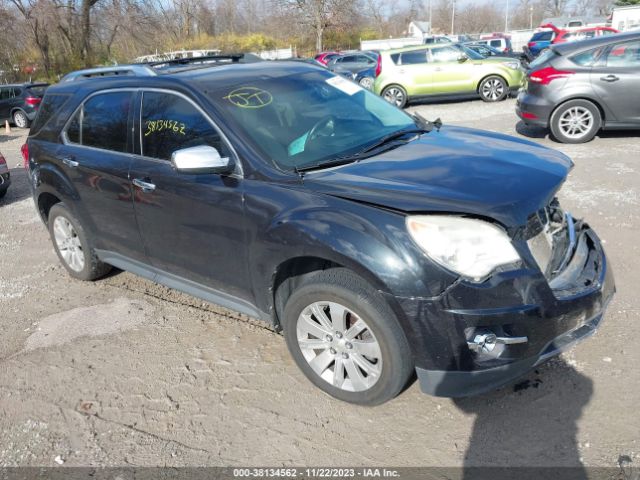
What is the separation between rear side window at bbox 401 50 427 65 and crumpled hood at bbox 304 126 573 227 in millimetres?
12265

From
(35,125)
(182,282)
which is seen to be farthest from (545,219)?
(35,125)

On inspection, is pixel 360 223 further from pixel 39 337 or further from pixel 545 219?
pixel 39 337

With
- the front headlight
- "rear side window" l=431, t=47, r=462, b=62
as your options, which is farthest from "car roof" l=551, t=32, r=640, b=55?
the front headlight

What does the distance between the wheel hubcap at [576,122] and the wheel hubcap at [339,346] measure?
7307 millimetres

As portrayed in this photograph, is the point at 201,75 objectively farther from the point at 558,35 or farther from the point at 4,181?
the point at 558,35

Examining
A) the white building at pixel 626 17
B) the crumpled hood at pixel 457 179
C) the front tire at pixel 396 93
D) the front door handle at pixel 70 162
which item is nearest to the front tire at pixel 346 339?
the crumpled hood at pixel 457 179

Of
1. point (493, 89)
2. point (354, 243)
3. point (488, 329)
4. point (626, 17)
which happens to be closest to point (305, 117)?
point (354, 243)

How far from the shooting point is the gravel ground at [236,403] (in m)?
2.80

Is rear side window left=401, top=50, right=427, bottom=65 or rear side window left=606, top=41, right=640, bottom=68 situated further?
rear side window left=401, top=50, right=427, bottom=65

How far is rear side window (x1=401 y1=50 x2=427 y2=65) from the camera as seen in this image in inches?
592

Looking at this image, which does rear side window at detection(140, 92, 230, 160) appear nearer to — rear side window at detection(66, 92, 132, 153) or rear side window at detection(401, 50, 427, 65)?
rear side window at detection(66, 92, 132, 153)

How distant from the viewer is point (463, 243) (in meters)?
2.60

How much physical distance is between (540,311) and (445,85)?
13.2 metres

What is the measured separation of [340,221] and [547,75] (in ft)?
24.3
